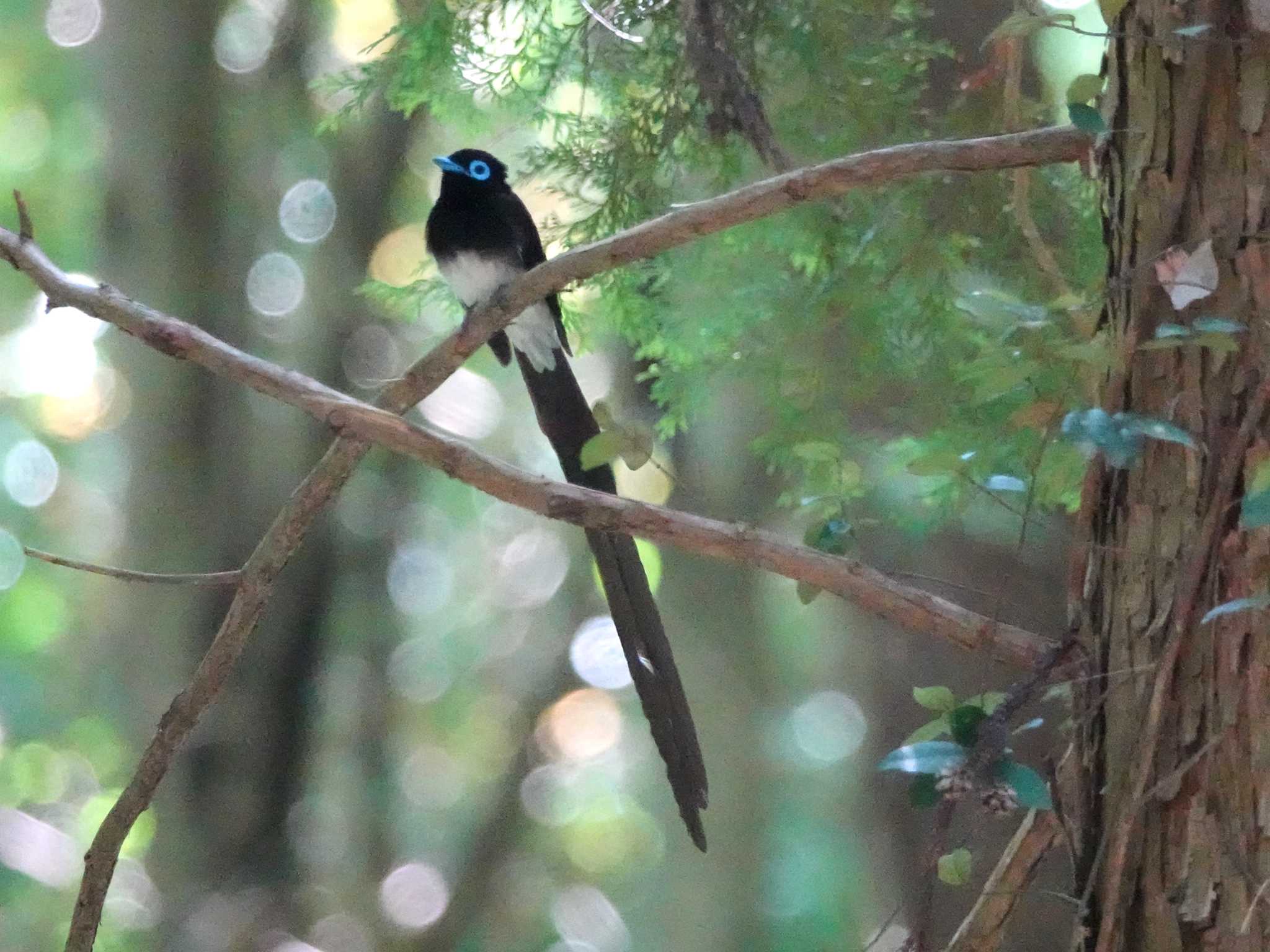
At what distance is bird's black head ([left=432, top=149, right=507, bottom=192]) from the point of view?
2816mm

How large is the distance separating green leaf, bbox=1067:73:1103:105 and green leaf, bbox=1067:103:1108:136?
2cm

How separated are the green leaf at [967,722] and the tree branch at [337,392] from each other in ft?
0.41

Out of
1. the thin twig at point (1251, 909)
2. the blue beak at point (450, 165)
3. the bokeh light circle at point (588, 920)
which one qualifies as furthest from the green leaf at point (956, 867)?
the bokeh light circle at point (588, 920)

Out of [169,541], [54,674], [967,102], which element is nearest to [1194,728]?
[967,102]

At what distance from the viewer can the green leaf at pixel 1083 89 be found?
1.22 metres

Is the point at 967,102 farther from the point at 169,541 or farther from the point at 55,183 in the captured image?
the point at 55,183

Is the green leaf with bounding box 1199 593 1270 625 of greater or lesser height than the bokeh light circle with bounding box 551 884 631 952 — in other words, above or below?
above

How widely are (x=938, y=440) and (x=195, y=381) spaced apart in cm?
273

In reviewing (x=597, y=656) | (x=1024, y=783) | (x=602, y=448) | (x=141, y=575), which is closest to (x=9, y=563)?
(x=597, y=656)

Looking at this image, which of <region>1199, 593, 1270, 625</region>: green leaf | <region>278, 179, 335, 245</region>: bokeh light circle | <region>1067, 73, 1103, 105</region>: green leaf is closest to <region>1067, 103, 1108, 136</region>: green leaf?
<region>1067, 73, 1103, 105</region>: green leaf

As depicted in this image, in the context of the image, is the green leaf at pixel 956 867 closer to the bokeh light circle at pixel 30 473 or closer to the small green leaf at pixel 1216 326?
the small green leaf at pixel 1216 326

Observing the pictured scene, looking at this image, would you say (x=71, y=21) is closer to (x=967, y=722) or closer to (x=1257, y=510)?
(x=967, y=722)

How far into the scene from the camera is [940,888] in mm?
2457

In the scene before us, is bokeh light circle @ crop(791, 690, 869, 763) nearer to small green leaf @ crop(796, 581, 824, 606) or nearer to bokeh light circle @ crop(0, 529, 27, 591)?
small green leaf @ crop(796, 581, 824, 606)
